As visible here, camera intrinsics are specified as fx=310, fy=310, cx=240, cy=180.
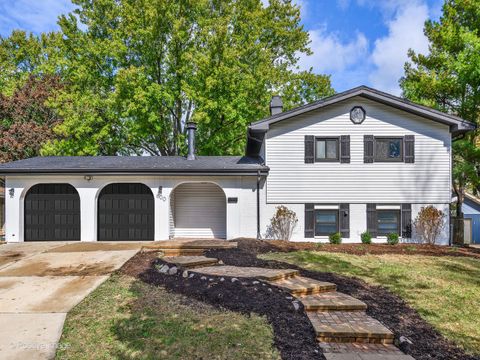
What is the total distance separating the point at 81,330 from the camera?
4152mm

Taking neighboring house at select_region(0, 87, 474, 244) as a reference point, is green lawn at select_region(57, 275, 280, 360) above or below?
below

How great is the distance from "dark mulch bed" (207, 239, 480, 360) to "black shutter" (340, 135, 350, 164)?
598 centimetres

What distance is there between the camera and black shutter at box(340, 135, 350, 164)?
39.7 ft

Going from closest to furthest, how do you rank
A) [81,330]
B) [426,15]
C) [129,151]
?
[81,330] < [426,15] < [129,151]

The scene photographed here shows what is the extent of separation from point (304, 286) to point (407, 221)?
8030 millimetres

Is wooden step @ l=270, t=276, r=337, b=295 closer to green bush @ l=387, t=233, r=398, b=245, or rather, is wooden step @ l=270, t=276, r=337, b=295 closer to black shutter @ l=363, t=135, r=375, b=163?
green bush @ l=387, t=233, r=398, b=245

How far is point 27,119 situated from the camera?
20641mm

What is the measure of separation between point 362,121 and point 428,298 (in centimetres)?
795

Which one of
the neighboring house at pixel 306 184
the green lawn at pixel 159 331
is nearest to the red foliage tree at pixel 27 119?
the neighboring house at pixel 306 184

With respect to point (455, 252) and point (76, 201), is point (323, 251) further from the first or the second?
point (76, 201)

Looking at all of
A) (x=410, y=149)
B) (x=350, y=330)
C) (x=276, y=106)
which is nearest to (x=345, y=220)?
(x=410, y=149)

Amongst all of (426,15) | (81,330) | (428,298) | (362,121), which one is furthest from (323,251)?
(426,15)

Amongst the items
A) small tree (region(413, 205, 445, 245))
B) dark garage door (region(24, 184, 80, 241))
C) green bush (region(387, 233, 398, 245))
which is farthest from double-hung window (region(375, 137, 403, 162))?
dark garage door (region(24, 184, 80, 241))

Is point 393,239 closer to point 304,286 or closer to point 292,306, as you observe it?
point 304,286
